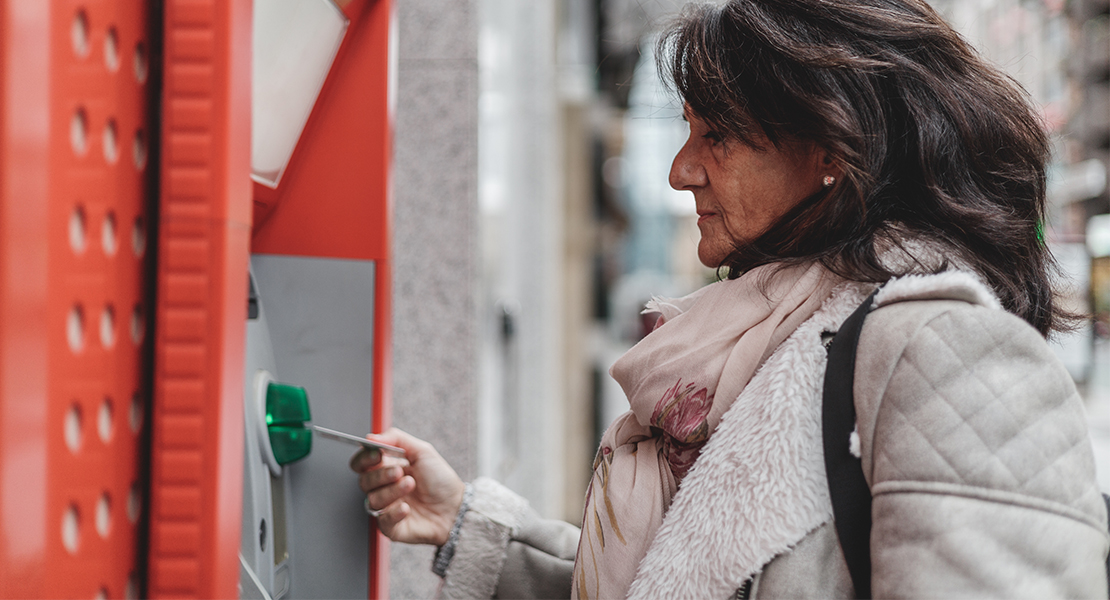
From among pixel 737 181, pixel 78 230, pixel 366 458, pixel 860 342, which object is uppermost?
pixel 737 181

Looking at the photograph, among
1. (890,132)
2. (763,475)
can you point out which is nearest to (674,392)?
(763,475)

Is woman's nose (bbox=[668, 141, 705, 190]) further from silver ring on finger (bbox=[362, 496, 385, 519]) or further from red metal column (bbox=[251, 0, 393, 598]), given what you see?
silver ring on finger (bbox=[362, 496, 385, 519])

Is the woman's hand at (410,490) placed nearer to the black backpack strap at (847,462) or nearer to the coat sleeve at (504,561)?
the coat sleeve at (504,561)

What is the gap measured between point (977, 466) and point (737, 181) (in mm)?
529

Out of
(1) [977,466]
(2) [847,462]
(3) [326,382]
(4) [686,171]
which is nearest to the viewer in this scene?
(1) [977,466]

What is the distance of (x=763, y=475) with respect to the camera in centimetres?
98

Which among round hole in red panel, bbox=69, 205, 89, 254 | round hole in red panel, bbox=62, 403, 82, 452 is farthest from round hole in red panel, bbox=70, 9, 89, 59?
round hole in red panel, bbox=62, 403, 82, 452

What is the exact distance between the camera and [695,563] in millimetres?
1011

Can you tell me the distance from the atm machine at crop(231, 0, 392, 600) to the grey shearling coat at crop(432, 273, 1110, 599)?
0.58 m

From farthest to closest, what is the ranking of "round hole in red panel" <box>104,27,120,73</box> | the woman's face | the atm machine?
the atm machine, the woman's face, "round hole in red panel" <box>104,27,120,73</box>

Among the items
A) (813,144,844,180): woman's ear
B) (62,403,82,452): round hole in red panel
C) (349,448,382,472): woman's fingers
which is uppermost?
(813,144,844,180): woman's ear

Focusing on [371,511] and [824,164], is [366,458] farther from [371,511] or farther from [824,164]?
[824,164]

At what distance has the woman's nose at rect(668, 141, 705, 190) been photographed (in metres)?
1.24

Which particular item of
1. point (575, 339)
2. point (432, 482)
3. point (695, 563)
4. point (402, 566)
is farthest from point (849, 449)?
point (575, 339)
